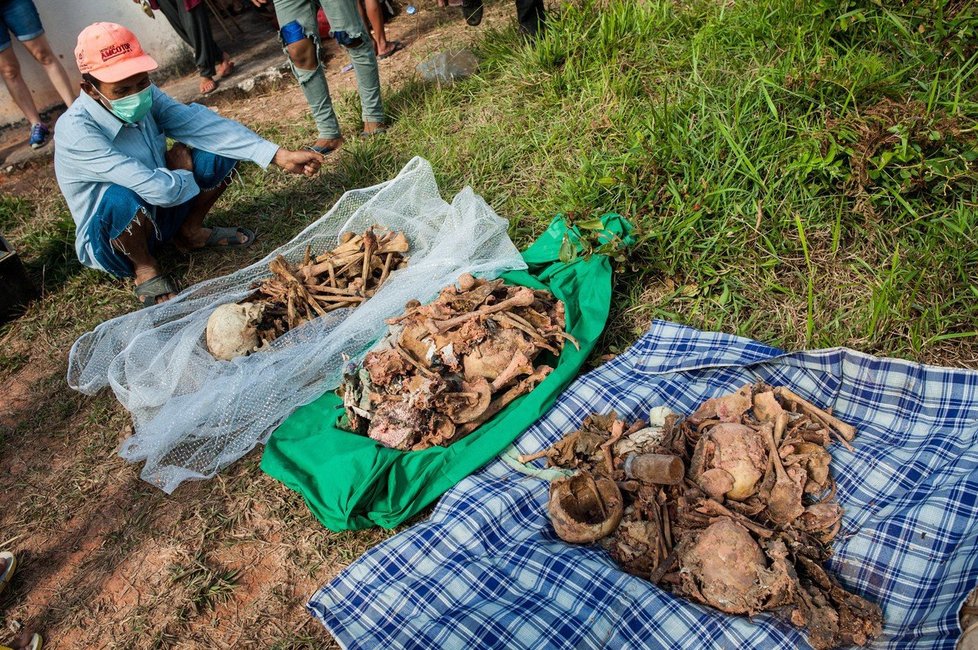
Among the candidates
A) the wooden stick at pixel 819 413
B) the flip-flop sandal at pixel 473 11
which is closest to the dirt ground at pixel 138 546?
the wooden stick at pixel 819 413

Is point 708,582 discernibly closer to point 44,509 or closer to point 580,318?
point 580,318

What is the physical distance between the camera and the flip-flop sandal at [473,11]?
6.68m

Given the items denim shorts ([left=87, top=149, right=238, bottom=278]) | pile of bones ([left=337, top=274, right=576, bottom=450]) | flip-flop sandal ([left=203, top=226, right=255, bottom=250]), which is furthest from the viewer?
flip-flop sandal ([left=203, top=226, right=255, bottom=250])

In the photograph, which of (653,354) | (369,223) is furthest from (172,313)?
(653,354)

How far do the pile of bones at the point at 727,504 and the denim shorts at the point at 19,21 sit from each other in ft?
20.7

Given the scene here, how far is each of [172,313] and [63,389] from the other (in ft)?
3.15

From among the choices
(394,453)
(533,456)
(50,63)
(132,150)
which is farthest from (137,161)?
(50,63)

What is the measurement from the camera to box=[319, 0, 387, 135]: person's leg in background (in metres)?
4.91

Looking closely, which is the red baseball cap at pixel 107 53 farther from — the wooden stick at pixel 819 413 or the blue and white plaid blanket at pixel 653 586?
the wooden stick at pixel 819 413

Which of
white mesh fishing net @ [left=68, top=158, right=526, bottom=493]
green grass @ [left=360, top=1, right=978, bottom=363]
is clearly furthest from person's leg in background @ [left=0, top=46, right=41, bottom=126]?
green grass @ [left=360, top=1, right=978, bottom=363]

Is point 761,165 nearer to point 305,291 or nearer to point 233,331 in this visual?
point 305,291

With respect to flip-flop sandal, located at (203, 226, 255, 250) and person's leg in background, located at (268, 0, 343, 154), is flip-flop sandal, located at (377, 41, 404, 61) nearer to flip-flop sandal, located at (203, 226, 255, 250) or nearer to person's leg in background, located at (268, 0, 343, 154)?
person's leg in background, located at (268, 0, 343, 154)

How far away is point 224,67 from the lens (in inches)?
292

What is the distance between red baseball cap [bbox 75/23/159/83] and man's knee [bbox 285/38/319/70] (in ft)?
4.47
